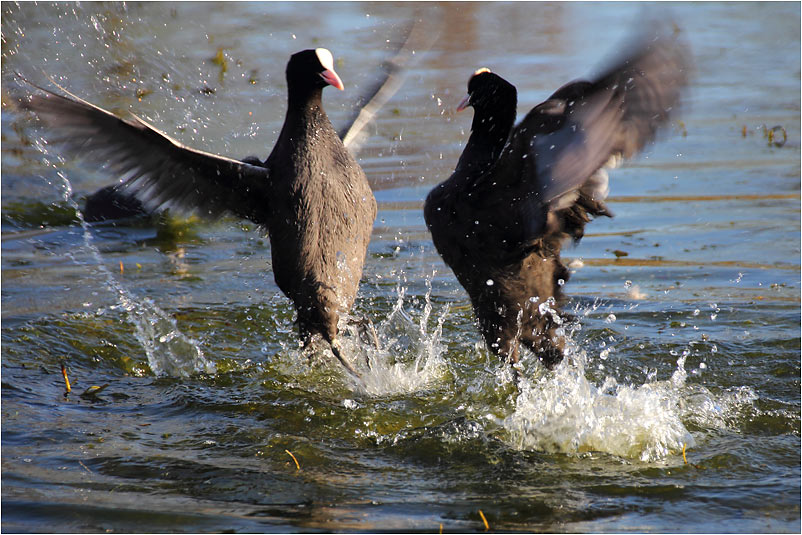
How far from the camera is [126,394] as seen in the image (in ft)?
12.8

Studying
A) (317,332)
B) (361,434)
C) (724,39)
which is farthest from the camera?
(724,39)

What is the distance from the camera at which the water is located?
2.88 meters

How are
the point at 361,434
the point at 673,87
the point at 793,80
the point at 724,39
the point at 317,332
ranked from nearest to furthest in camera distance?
the point at 673,87 < the point at 361,434 < the point at 317,332 < the point at 793,80 < the point at 724,39

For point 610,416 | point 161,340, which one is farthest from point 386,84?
point 610,416

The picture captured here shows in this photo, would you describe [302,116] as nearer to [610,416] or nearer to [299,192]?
[299,192]

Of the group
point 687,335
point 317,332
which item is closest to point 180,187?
point 317,332

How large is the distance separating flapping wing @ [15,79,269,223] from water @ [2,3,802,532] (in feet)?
0.48

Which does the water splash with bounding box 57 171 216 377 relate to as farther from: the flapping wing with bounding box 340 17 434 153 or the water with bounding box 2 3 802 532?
the flapping wing with bounding box 340 17 434 153

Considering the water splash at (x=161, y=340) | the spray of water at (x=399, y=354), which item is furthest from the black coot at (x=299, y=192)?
the water splash at (x=161, y=340)

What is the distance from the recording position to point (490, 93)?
356cm

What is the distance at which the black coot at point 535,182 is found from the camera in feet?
9.64

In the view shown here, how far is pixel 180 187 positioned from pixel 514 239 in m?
1.45

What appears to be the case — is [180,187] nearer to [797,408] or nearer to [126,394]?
[126,394]

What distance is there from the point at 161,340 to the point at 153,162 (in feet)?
3.01
